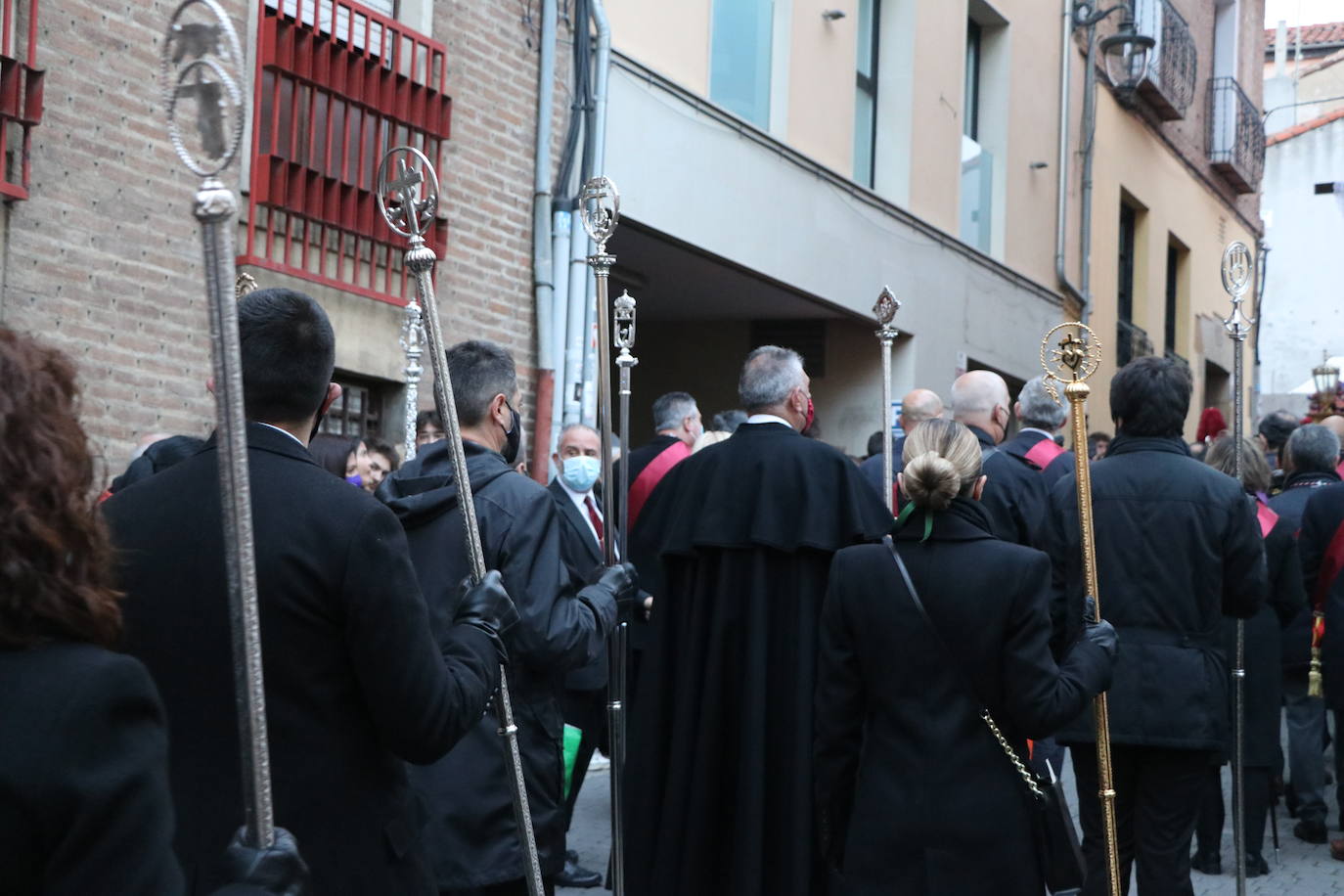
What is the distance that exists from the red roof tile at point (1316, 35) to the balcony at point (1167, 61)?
68.2 feet

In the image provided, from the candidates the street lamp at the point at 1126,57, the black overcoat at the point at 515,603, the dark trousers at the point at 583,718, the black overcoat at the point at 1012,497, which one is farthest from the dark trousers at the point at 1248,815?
the street lamp at the point at 1126,57

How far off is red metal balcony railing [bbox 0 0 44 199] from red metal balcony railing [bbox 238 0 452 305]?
133 centimetres

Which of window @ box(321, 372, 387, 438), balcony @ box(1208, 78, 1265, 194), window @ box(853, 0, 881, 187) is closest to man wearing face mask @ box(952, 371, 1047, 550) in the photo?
window @ box(321, 372, 387, 438)

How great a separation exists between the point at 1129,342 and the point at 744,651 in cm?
1699

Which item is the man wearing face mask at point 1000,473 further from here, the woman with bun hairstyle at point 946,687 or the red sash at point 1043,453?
the woman with bun hairstyle at point 946,687

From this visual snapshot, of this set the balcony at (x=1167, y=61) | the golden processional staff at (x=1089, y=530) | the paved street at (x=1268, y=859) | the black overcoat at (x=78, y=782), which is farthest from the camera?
the balcony at (x=1167, y=61)

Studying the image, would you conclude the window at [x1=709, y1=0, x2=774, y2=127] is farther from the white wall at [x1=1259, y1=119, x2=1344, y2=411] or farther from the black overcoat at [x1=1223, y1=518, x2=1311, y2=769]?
the white wall at [x1=1259, y1=119, x2=1344, y2=411]

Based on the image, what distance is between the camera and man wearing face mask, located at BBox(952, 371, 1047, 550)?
255 inches

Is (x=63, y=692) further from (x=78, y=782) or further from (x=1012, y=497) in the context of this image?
(x=1012, y=497)

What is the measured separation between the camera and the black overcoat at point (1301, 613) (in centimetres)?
830

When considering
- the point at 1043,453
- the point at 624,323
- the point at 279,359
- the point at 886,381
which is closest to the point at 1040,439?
the point at 1043,453

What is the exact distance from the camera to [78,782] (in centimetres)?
163

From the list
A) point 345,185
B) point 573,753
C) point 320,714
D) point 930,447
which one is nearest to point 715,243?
point 345,185

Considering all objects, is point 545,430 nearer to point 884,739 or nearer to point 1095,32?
point 884,739
